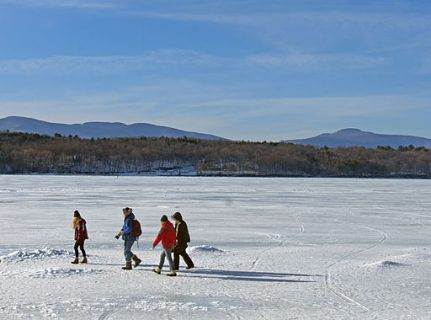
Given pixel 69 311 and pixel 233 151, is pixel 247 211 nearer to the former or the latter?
pixel 69 311

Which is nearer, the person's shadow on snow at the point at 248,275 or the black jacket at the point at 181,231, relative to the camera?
the person's shadow on snow at the point at 248,275

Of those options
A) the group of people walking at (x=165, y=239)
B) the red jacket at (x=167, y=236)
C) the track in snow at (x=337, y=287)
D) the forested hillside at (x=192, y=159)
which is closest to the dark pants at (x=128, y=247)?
the group of people walking at (x=165, y=239)

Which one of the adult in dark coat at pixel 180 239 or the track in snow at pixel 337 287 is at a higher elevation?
the adult in dark coat at pixel 180 239

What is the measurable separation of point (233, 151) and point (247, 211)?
4323 inches


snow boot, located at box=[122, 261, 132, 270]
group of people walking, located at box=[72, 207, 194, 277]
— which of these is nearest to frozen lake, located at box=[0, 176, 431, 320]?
snow boot, located at box=[122, 261, 132, 270]

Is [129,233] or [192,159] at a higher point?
[192,159]

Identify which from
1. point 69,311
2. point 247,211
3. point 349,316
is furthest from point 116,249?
point 247,211

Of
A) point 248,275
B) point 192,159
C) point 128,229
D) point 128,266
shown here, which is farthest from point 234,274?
point 192,159

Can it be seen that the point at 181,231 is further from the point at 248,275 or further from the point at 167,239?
the point at 248,275

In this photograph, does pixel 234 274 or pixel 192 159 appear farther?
pixel 192 159

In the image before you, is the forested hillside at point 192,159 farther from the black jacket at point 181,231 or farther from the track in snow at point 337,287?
the black jacket at point 181,231

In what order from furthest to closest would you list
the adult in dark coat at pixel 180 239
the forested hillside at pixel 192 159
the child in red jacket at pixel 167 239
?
1. the forested hillside at pixel 192 159
2. the adult in dark coat at pixel 180 239
3. the child in red jacket at pixel 167 239

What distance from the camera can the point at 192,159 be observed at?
13288cm

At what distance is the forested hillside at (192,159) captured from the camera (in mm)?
119312
